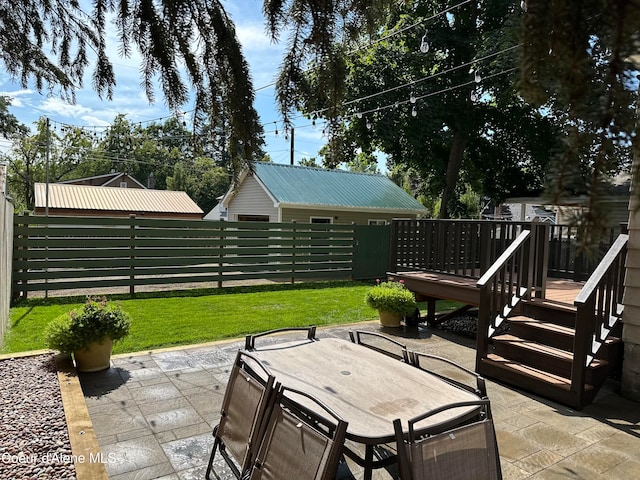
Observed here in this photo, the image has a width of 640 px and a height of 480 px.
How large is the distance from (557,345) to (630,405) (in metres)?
0.74

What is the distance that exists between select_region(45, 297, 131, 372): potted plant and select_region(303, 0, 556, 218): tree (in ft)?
27.5

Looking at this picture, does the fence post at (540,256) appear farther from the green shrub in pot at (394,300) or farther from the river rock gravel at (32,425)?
the river rock gravel at (32,425)

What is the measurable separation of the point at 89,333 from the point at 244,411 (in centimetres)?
239

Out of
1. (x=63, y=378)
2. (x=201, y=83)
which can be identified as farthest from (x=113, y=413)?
(x=201, y=83)

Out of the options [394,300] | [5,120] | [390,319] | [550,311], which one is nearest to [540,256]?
[550,311]

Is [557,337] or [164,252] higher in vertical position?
[164,252]

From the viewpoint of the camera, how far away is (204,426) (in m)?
3.12

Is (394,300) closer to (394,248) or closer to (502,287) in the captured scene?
(394,248)

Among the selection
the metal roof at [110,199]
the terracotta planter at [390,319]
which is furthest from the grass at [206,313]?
the metal roof at [110,199]

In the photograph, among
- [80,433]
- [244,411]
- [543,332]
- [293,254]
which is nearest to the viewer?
[244,411]

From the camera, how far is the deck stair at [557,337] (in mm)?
3549

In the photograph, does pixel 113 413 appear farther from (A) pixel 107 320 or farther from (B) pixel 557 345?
(B) pixel 557 345

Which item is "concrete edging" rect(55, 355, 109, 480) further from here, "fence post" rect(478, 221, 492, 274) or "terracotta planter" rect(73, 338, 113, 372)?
"fence post" rect(478, 221, 492, 274)

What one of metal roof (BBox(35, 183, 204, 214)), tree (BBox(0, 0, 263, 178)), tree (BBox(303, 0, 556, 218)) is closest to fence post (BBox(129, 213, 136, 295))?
tree (BBox(303, 0, 556, 218))
